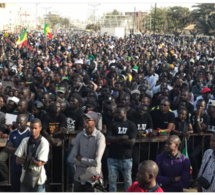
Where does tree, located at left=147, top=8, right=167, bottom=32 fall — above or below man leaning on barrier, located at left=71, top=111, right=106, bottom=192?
above

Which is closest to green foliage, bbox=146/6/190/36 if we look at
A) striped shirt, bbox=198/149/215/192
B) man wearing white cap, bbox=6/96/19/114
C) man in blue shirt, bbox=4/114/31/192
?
man wearing white cap, bbox=6/96/19/114

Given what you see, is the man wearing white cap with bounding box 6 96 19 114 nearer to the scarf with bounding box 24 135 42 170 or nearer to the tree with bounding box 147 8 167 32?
the scarf with bounding box 24 135 42 170

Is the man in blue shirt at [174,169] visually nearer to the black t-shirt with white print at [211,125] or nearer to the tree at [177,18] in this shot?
the black t-shirt with white print at [211,125]

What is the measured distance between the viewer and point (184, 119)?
21.6 feet

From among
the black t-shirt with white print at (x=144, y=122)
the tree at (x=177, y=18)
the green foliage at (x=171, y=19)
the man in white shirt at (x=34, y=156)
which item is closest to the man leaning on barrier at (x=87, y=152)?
the man in white shirt at (x=34, y=156)

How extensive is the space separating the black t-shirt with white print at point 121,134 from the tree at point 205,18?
160 feet

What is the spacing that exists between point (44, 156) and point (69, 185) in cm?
191

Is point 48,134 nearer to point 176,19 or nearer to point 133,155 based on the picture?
point 133,155

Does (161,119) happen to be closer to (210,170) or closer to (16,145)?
(210,170)

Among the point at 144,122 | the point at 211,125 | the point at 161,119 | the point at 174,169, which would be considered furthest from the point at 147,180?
the point at 211,125

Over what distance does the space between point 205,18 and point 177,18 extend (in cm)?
1654

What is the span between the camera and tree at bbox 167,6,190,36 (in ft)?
229

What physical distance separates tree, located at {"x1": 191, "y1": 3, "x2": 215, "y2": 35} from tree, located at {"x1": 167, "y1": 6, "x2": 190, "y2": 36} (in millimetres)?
5557

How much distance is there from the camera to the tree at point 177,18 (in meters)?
69.9
